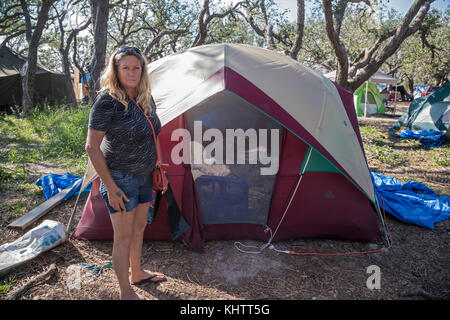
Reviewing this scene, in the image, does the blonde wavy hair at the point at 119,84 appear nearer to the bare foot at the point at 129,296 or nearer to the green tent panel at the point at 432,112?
the bare foot at the point at 129,296

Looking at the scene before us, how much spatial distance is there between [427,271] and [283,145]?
1.72 metres

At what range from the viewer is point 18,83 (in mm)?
12336

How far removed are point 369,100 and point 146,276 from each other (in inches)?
570

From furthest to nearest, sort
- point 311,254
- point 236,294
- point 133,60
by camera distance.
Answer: point 311,254, point 236,294, point 133,60

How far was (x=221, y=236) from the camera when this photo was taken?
319cm

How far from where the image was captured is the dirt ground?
96.5 inches

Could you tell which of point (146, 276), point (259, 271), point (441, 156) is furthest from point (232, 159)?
point (441, 156)

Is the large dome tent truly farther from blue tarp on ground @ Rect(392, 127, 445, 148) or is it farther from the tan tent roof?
blue tarp on ground @ Rect(392, 127, 445, 148)

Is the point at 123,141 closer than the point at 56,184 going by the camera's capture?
Yes

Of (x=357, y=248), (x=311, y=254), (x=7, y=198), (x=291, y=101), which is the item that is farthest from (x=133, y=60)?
(x=7, y=198)

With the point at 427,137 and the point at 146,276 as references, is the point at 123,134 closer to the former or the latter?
the point at 146,276

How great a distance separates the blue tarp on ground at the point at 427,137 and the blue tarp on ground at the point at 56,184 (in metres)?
7.35

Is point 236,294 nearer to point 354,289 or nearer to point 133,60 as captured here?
point 354,289

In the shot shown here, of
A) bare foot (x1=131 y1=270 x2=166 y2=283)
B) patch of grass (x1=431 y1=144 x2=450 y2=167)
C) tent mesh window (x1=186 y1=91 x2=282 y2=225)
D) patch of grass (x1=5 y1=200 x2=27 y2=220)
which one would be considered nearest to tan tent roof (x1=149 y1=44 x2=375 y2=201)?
tent mesh window (x1=186 y1=91 x2=282 y2=225)
